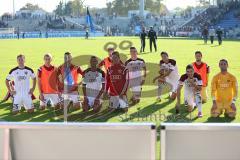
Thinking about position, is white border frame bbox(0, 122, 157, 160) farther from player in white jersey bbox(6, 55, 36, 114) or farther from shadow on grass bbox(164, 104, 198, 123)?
player in white jersey bbox(6, 55, 36, 114)

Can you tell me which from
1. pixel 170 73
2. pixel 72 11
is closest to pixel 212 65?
pixel 170 73

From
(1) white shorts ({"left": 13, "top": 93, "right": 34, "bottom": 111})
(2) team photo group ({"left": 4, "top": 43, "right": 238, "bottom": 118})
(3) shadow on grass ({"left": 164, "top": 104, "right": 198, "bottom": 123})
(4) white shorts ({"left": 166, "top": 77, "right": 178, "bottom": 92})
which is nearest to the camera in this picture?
(3) shadow on grass ({"left": 164, "top": 104, "right": 198, "bottom": 123})

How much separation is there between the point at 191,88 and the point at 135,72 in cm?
222

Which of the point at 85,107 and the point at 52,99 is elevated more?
the point at 52,99

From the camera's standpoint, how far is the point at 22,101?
10414 millimetres

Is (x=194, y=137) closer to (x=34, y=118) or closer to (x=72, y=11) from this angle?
(x=34, y=118)

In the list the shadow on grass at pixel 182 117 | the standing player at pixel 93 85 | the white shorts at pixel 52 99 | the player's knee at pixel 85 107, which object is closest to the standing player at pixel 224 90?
the shadow on grass at pixel 182 117

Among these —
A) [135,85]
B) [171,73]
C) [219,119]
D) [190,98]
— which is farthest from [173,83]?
[219,119]

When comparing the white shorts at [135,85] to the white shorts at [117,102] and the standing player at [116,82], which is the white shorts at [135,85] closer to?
the standing player at [116,82]

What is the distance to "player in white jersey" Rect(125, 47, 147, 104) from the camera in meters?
11.9

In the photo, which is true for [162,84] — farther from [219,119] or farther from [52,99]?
[219,119]

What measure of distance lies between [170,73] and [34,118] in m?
4.01

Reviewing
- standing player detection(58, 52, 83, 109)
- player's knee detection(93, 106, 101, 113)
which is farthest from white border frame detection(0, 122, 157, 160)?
standing player detection(58, 52, 83, 109)

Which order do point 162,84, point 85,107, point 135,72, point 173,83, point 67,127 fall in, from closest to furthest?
point 67,127 → point 85,107 → point 135,72 → point 173,83 → point 162,84
